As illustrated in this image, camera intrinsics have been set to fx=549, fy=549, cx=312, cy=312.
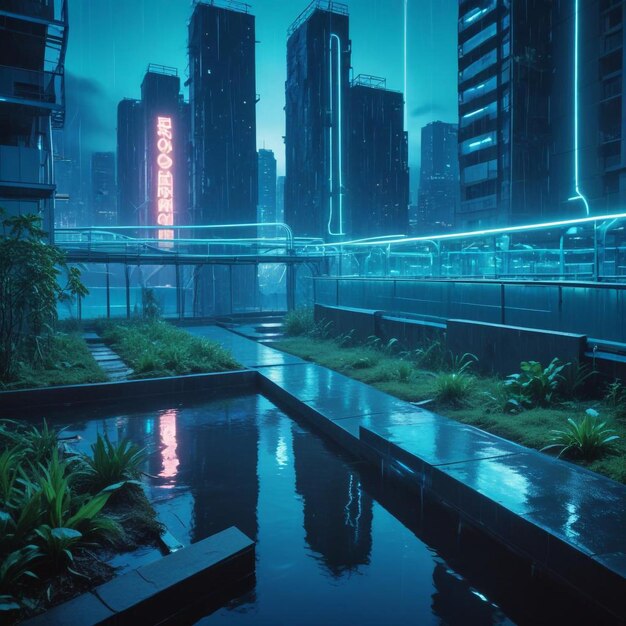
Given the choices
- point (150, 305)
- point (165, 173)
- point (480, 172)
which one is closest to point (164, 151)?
point (165, 173)

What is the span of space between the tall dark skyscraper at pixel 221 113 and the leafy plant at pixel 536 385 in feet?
180

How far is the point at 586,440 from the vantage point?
5238 millimetres

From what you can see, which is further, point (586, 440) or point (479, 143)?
point (479, 143)

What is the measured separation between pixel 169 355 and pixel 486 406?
621 centimetres

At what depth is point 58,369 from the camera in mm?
10195

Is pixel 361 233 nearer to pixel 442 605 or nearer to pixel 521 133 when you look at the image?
pixel 521 133

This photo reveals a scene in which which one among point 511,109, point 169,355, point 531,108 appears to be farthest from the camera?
point 531,108

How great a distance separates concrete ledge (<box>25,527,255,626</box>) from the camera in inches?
117

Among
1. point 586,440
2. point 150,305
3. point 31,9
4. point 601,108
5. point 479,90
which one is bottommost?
point 586,440

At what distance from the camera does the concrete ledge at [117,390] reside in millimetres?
8562

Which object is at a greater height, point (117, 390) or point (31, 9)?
point (31, 9)

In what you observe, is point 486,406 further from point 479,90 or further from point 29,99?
point 479,90

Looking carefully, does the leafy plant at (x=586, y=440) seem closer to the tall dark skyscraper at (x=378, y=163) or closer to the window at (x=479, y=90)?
the window at (x=479, y=90)

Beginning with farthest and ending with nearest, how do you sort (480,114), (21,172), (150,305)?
1. (480,114)
2. (150,305)
3. (21,172)
